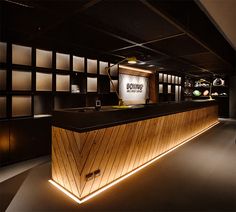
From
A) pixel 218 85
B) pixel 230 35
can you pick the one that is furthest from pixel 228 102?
pixel 230 35

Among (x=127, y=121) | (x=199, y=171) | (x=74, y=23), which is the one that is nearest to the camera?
(x=74, y=23)

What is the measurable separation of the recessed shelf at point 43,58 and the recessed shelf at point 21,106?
0.89 meters

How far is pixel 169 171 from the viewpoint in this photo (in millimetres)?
3748

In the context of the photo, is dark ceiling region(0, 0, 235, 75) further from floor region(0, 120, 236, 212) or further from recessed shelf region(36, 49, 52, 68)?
floor region(0, 120, 236, 212)

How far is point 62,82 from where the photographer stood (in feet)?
16.9

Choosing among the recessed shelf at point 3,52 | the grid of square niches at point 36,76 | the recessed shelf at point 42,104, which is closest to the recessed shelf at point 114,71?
the grid of square niches at point 36,76

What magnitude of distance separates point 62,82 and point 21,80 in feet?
3.67

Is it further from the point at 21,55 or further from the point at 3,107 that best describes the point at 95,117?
the point at 21,55

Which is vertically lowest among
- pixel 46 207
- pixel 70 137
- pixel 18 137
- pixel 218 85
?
pixel 46 207

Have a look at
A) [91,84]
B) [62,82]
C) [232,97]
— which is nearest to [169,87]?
[232,97]

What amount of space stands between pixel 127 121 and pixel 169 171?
4.48ft

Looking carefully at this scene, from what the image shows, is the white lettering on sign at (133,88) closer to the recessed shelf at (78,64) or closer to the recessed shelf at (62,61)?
the recessed shelf at (78,64)

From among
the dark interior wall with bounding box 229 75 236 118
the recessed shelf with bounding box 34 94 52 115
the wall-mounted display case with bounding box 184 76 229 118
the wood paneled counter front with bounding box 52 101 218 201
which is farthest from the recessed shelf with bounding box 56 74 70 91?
the dark interior wall with bounding box 229 75 236 118

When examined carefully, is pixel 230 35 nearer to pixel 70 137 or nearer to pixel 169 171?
pixel 169 171
